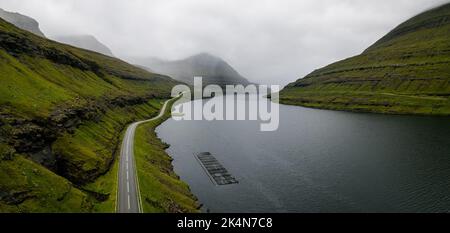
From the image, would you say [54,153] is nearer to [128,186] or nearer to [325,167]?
[128,186]

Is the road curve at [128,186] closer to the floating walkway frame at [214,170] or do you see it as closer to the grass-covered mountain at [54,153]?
the grass-covered mountain at [54,153]

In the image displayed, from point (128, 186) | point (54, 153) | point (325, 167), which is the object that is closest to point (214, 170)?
point (128, 186)

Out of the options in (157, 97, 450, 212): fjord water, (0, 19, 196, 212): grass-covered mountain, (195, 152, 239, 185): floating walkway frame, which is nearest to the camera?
(0, 19, 196, 212): grass-covered mountain

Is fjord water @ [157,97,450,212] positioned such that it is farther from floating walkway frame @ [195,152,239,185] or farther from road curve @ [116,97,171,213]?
road curve @ [116,97,171,213]

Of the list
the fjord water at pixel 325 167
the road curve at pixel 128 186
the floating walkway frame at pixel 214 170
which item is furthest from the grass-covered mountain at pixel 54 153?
the fjord water at pixel 325 167

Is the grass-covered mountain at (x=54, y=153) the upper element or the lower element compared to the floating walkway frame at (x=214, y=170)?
upper

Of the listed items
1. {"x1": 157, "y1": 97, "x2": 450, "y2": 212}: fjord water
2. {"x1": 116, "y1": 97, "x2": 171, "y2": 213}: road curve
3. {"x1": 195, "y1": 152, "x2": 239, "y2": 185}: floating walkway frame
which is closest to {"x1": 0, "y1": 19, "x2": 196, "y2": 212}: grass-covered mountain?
{"x1": 116, "y1": 97, "x2": 171, "y2": 213}: road curve
